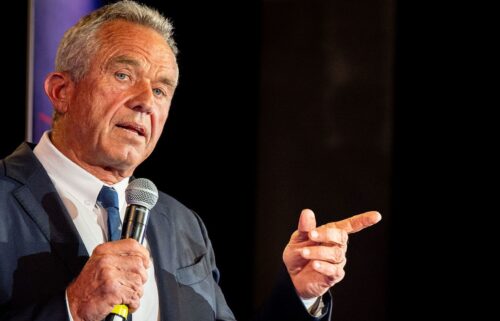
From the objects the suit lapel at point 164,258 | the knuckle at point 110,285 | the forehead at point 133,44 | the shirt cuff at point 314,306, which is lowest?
the shirt cuff at point 314,306

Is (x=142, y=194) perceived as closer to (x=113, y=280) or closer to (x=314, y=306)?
(x=113, y=280)

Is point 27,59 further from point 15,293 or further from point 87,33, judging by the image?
point 15,293

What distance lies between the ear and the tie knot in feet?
1.10

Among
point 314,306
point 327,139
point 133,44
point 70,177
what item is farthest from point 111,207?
point 327,139

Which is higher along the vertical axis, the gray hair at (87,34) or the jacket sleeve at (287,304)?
the gray hair at (87,34)

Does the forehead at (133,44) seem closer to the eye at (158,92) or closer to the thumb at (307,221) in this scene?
the eye at (158,92)

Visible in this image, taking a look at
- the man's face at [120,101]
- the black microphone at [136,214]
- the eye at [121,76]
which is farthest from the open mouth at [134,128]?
the black microphone at [136,214]

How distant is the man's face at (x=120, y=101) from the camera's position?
195 cm

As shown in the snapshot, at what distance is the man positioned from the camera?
58.9 inches

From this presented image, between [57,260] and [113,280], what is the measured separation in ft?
→ 1.18

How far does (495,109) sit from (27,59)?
2.04 meters

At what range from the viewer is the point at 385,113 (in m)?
3.33

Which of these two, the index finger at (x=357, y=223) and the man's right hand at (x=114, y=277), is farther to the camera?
the index finger at (x=357, y=223)

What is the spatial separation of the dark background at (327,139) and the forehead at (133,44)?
4.32 ft
